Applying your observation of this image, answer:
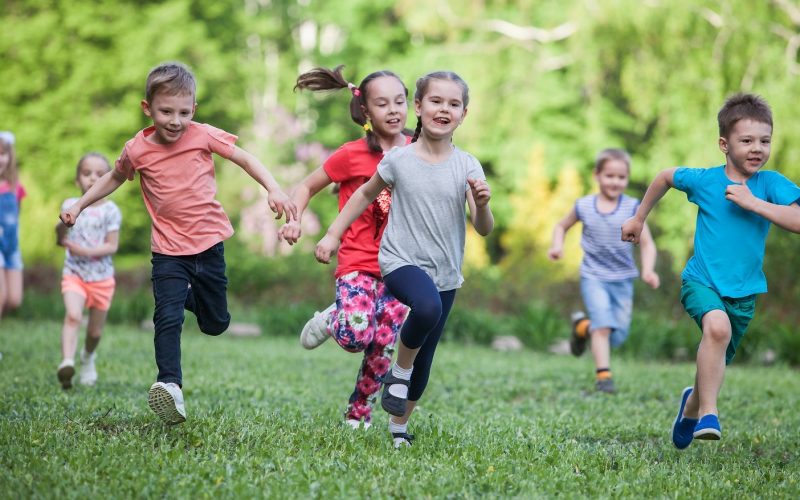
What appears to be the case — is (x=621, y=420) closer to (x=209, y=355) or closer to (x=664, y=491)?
(x=664, y=491)

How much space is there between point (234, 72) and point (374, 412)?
26.6 metres

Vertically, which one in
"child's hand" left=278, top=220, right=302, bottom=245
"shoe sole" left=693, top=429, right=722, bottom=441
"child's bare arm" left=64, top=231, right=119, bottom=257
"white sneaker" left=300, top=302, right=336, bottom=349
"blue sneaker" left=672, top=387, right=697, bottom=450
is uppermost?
"child's hand" left=278, top=220, right=302, bottom=245

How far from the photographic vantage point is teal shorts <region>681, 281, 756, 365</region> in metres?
5.20

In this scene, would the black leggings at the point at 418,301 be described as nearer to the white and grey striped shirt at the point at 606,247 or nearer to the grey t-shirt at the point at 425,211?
the grey t-shirt at the point at 425,211

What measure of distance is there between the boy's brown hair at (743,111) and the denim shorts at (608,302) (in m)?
3.43

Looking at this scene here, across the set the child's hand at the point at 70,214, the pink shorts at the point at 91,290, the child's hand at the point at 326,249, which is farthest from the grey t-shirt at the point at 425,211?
the pink shorts at the point at 91,290

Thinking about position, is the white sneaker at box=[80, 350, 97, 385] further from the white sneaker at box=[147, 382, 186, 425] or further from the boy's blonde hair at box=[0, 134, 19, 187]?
the white sneaker at box=[147, 382, 186, 425]

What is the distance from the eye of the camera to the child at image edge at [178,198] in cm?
529

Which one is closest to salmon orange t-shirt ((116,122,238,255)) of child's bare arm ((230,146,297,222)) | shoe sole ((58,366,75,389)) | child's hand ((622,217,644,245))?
child's bare arm ((230,146,297,222))

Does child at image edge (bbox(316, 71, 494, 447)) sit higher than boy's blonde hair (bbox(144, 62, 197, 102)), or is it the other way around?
boy's blonde hair (bbox(144, 62, 197, 102))

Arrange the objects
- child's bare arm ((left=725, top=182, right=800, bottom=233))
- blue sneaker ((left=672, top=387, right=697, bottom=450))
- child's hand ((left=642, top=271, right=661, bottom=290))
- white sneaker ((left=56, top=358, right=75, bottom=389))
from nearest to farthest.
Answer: child's bare arm ((left=725, top=182, right=800, bottom=233)) < blue sneaker ((left=672, top=387, right=697, bottom=450)) < white sneaker ((left=56, top=358, right=75, bottom=389)) < child's hand ((left=642, top=271, right=661, bottom=290))

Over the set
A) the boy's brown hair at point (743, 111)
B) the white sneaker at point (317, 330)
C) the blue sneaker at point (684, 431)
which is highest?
the boy's brown hair at point (743, 111)

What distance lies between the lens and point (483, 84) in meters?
23.4

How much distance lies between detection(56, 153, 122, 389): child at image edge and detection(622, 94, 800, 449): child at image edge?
4.85 meters
